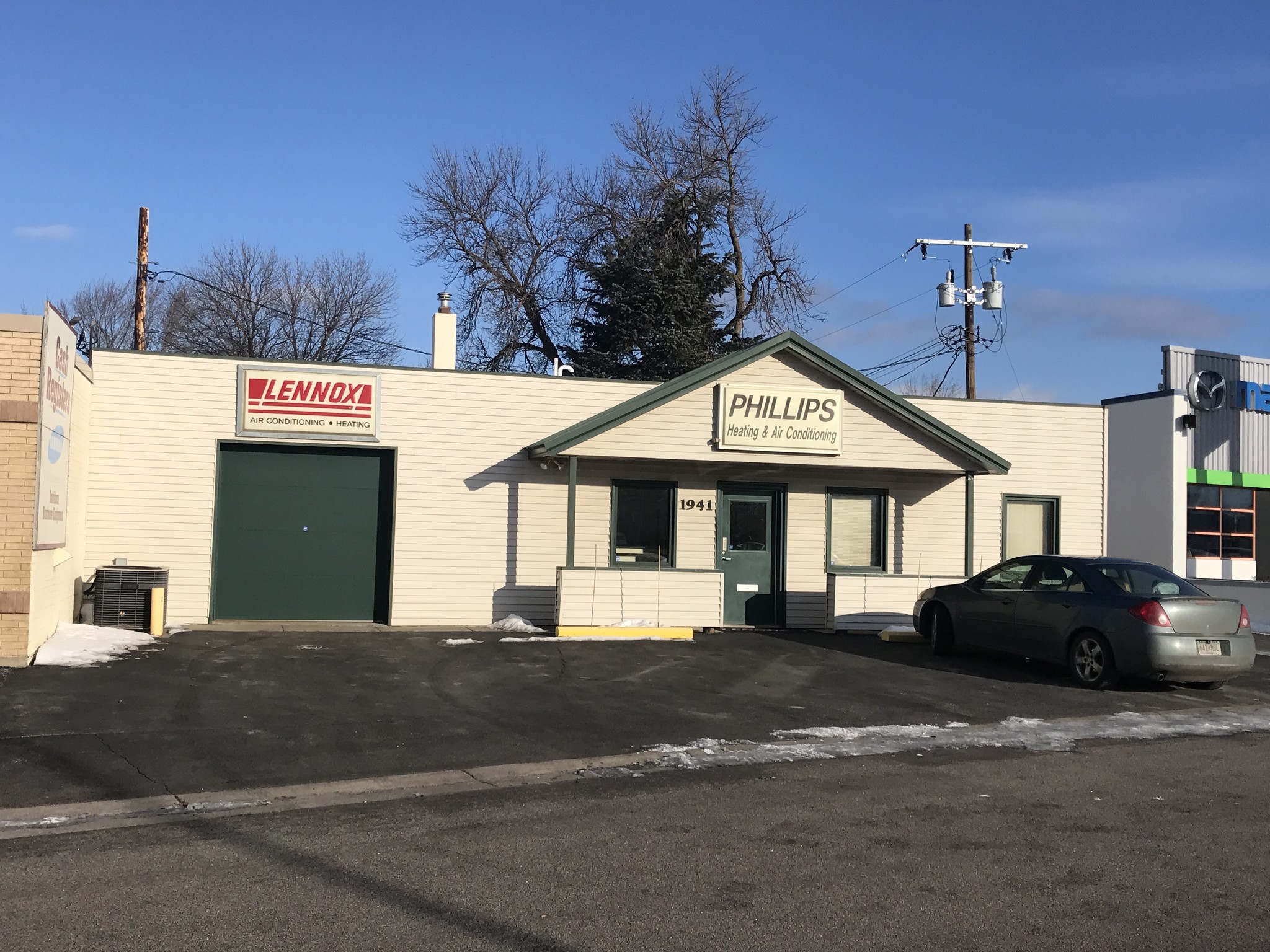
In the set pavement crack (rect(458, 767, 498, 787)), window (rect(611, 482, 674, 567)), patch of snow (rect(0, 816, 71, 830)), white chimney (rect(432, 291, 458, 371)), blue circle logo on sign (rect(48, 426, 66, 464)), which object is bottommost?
patch of snow (rect(0, 816, 71, 830))

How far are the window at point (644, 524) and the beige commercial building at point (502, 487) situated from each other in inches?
1.3

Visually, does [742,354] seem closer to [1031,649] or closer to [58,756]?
[1031,649]

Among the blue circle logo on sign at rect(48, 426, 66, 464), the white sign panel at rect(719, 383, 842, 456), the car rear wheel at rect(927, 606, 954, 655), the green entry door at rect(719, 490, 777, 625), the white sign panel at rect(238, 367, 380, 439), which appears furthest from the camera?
the green entry door at rect(719, 490, 777, 625)

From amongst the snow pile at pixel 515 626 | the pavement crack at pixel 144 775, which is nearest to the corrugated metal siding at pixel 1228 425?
the snow pile at pixel 515 626

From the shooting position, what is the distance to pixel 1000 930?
16.7 feet

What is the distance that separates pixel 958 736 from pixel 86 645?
9.73 m

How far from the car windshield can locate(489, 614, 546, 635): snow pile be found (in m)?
7.82

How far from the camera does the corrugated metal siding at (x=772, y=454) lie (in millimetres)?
16828

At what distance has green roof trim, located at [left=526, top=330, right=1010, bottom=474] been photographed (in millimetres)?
16484

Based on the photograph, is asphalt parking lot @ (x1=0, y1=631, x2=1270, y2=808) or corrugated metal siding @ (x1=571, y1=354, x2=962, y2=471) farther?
corrugated metal siding @ (x1=571, y1=354, x2=962, y2=471)

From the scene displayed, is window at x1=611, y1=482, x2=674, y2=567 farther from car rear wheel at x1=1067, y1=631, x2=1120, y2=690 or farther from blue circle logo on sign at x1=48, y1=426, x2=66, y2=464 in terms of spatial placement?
blue circle logo on sign at x1=48, y1=426, x2=66, y2=464

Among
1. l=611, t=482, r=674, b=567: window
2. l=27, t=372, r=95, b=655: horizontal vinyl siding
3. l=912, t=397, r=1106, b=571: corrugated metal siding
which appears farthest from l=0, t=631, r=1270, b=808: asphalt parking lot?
l=912, t=397, r=1106, b=571: corrugated metal siding

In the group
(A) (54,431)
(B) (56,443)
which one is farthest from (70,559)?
(A) (54,431)

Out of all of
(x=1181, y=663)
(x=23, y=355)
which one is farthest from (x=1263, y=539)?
(x=23, y=355)
